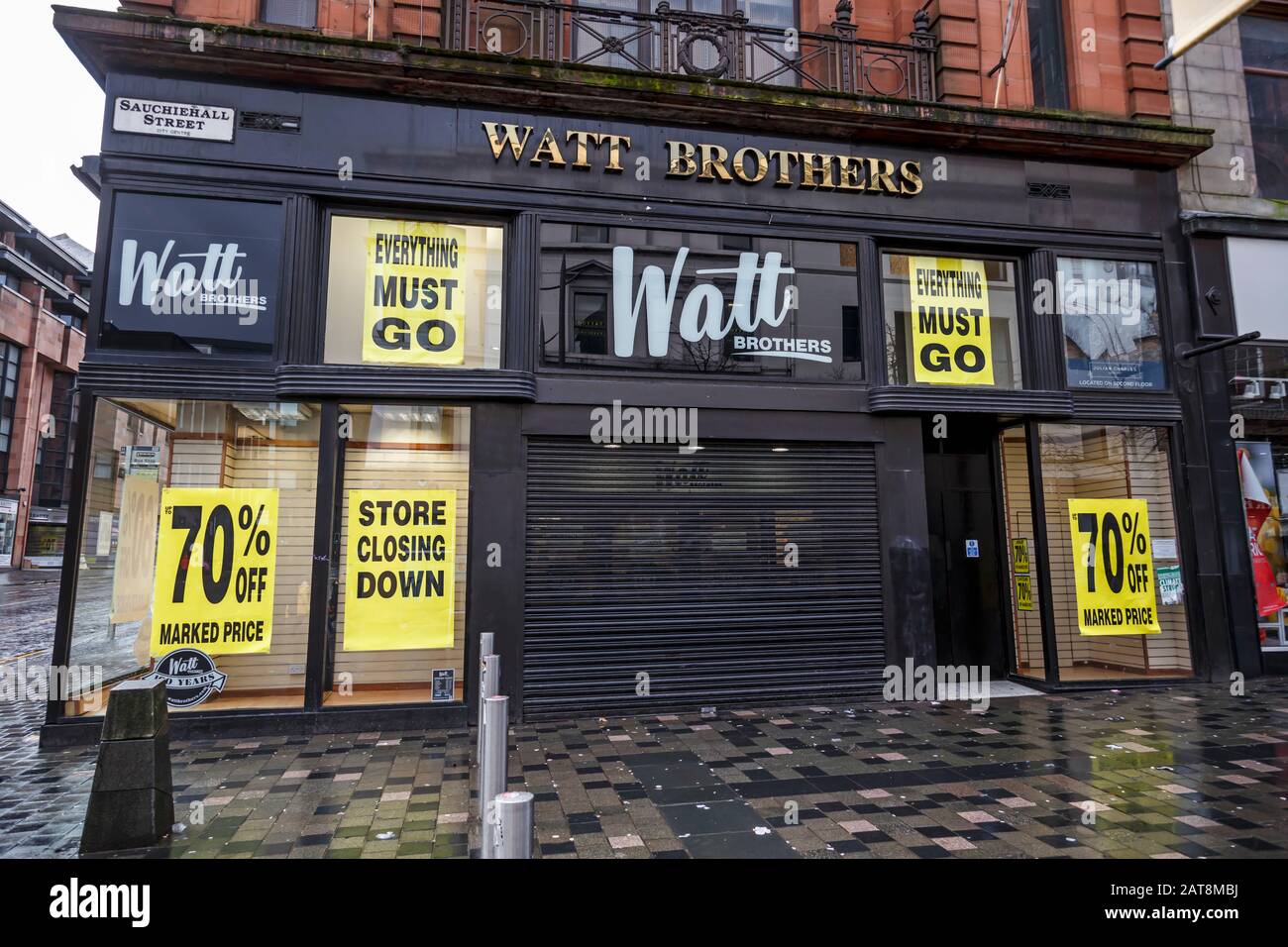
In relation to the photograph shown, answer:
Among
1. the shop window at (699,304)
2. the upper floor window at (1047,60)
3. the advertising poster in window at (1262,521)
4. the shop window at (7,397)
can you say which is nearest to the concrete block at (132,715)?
the shop window at (699,304)

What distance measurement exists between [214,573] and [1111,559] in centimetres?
1108

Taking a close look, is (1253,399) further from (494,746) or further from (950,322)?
(494,746)

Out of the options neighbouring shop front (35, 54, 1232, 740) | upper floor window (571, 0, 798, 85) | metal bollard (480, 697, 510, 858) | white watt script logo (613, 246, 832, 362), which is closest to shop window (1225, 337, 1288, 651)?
neighbouring shop front (35, 54, 1232, 740)

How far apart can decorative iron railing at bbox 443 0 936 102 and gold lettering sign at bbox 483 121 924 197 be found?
2.93 feet

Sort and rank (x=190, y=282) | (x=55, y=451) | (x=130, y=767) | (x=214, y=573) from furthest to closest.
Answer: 1. (x=55, y=451)
2. (x=190, y=282)
3. (x=214, y=573)
4. (x=130, y=767)

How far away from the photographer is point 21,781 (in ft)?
19.4

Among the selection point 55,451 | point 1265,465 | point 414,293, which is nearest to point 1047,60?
point 1265,465

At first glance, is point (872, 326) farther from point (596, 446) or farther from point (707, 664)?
point (707, 664)

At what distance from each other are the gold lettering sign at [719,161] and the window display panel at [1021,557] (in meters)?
3.98

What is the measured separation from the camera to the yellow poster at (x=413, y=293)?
8.33 metres

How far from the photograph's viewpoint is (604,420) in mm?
8617

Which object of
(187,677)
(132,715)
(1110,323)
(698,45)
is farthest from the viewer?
(1110,323)

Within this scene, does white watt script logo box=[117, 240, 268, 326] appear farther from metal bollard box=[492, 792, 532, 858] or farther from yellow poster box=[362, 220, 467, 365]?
metal bollard box=[492, 792, 532, 858]
